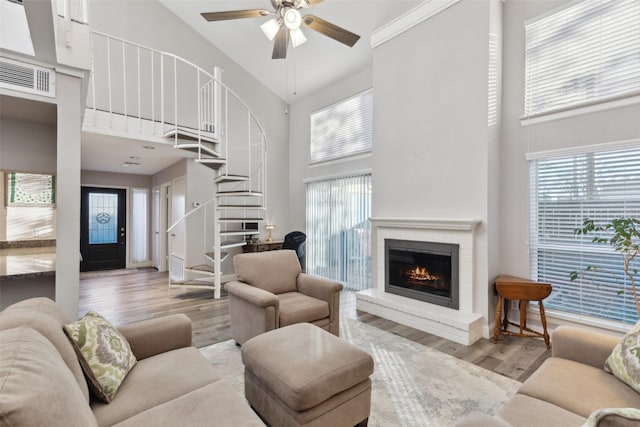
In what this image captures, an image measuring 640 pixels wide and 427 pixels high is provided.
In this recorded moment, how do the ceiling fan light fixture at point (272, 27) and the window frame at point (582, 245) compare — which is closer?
the window frame at point (582, 245)

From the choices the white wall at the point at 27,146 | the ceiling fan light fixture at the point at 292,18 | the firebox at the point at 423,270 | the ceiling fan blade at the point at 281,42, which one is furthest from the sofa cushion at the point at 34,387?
the firebox at the point at 423,270

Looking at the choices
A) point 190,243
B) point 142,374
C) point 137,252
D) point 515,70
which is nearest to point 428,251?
point 515,70

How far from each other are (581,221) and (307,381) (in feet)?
10.5

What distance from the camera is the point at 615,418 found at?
2.33 feet

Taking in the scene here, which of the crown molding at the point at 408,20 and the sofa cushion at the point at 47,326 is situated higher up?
the crown molding at the point at 408,20

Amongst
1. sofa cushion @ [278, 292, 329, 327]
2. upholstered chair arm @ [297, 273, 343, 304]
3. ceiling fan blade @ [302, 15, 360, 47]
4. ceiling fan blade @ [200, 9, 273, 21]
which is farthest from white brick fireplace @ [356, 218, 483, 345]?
ceiling fan blade @ [200, 9, 273, 21]

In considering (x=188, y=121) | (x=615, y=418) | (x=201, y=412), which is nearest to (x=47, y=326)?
(x=201, y=412)

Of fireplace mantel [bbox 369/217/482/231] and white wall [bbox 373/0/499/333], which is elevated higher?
white wall [bbox 373/0/499/333]

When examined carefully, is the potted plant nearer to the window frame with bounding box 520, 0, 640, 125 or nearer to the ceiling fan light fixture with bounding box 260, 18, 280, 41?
the window frame with bounding box 520, 0, 640, 125

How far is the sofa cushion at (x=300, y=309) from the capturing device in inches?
104

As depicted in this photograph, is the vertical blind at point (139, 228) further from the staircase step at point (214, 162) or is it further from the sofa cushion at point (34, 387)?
the sofa cushion at point (34, 387)

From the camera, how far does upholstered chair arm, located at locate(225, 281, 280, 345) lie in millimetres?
2494

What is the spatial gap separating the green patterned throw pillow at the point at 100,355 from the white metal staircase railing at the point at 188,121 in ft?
9.96

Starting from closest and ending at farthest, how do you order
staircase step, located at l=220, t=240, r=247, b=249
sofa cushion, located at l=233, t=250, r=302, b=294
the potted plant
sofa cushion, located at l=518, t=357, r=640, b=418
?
sofa cushion, located at l=518, t=357, r=640, b=418 < the potted plant < sofa cushion, located at l=233, t=250, r=302, b=294 < staircase step, located at l=220, t=240, r=247, b=249
